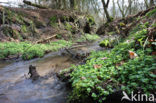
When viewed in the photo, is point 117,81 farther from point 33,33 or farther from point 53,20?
point 53,20

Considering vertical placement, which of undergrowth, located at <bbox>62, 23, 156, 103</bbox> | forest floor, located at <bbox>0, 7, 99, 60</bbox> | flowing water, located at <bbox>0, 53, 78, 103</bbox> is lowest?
flowing water, located at <bbox>0, 53, 78, 103</bbox>

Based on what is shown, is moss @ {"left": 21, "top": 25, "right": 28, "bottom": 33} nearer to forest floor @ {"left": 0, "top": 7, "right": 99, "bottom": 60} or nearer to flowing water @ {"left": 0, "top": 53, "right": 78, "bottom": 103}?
forest floor @ {"left": 0, "top": 7, "right": 99, "bottom": 60}

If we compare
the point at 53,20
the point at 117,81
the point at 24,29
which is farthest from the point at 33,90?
the point at 53,20

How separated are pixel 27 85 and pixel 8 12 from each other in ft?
33.1

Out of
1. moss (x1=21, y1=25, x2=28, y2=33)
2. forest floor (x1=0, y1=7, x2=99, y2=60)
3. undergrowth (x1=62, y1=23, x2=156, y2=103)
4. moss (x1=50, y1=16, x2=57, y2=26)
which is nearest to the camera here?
undergrowth (x1=62, y1=23, x2=156, y2=103)

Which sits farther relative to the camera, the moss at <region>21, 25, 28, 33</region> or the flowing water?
the moss at <region>21, 25, 28, 33</region>

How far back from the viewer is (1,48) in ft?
25.4

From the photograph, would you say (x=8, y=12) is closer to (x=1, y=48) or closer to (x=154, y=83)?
(x=1, y=48)

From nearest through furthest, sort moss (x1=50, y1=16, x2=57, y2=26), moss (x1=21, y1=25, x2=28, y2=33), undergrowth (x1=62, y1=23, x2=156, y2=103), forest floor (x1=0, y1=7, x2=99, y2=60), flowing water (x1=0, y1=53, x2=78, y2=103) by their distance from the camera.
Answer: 1. undergrowth (x1=62, y1=23, x2=156, y2=103)
2. flowing water (x1=0, y1=53, x2=78, y2=103)
3. forest floor (x1=0, y1=7, x2=99, y2=60)
4. moss (x1=21, y1=25, x2=28, y2=33)
5. moss (x1=50, y1=16, x2=57, y2=26)

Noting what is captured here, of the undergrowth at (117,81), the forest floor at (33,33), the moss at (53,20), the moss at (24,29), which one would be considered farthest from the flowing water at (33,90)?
the moss at (53,20)

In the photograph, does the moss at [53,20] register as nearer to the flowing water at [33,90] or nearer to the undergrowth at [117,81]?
the flowing water at [33,90]

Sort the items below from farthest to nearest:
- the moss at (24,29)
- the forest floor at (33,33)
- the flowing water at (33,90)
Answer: the moss at (24,29) < the forest floor at (33,33) < the flowing water at (33,90)

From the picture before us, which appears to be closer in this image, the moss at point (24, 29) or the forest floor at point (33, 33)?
the forest floor at point (33, 33)

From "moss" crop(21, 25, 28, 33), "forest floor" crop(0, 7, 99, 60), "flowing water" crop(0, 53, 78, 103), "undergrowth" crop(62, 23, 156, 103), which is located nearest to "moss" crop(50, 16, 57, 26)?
"forest floor" crop(0, 7, 99, 60)
